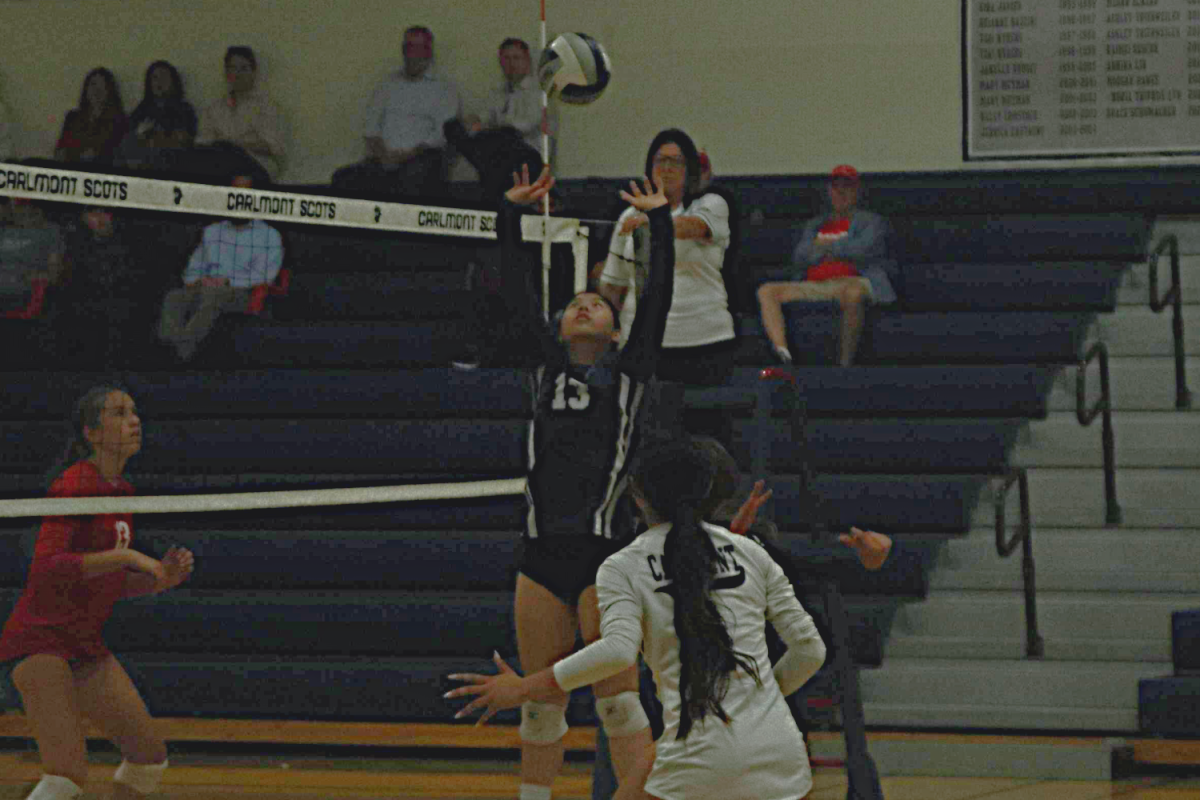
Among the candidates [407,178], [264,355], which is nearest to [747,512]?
[264,355]

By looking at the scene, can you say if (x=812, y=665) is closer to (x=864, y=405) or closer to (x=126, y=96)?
(x=864, y=405)

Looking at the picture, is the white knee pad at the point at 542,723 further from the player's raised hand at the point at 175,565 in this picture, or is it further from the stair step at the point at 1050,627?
the stair step at the point at 1050,627

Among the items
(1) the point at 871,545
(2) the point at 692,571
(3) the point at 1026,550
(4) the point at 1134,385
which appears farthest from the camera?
(4) the point at 1134,385

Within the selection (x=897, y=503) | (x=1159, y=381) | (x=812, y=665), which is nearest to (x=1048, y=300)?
(x=1159, y=381)

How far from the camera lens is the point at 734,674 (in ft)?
13.5

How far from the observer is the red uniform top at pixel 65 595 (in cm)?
580

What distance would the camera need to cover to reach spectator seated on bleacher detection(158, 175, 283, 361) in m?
11.3

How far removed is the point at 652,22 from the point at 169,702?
5.92 m

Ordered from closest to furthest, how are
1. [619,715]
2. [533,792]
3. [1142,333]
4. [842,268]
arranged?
1. [619,715]
2. [533,792]
3. [842,268]
4. [1142,333]

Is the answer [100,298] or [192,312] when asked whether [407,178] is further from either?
[100,298]

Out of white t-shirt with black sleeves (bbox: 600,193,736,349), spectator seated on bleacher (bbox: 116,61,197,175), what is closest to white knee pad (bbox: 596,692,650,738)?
white t-shirt with black sleeves (bbox: 600,193,736,349)

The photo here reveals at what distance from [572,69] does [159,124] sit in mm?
6220

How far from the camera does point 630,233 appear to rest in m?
7.35

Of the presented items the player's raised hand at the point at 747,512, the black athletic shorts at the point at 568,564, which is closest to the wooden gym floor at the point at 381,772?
the black athletic shorts at the point at 568,564
